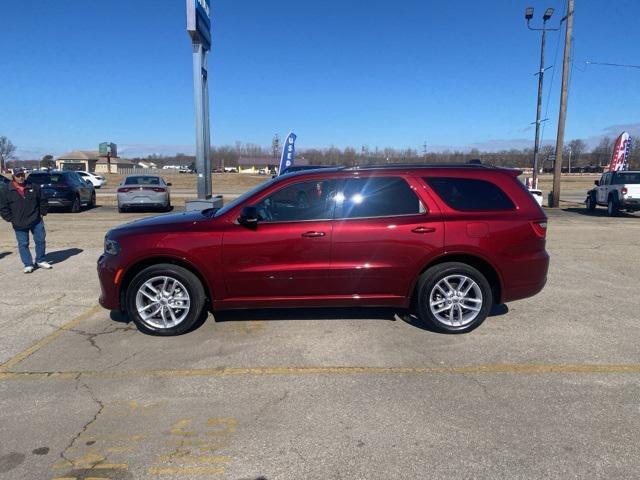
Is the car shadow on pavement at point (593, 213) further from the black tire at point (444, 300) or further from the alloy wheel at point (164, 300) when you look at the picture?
the alloy wheel at point (164, 300)

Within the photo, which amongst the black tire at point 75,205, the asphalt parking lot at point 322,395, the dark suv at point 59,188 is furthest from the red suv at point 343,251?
the black tire at point 75,205

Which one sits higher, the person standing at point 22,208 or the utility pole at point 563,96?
the utility pole at point 563,96

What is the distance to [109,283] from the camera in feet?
16.3

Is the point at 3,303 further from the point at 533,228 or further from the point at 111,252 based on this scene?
the point at 533,228

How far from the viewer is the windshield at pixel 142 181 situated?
18531 mm

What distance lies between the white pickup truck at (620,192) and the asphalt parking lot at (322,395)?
13.5 meters

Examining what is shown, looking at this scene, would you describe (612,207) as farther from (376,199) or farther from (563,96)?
(376,199)

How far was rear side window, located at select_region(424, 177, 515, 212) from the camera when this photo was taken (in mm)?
5055

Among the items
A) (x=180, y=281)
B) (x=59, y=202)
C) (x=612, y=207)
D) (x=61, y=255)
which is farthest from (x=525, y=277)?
(x=59, y=202)

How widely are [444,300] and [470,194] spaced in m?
1.19

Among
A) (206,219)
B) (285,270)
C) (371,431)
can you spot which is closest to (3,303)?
(206,219)

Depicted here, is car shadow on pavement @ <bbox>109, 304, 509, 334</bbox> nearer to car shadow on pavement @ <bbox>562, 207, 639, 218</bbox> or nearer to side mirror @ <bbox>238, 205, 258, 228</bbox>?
side mirror @ <bbox>238, 205, 258, 228</bbox>

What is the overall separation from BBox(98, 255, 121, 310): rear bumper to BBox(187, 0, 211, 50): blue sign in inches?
303

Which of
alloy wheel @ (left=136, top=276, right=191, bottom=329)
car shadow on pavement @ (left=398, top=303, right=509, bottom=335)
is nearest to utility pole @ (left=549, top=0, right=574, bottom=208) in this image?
car shadow on pavement @ (left=398, top=303, right=509, bottom=335)
